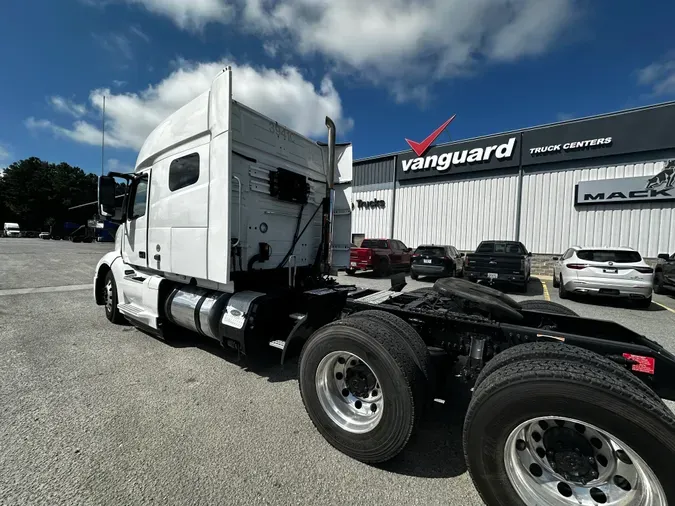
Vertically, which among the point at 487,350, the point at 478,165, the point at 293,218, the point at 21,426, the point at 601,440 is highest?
the point at 478,165

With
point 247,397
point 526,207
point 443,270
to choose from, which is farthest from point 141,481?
point 526,207

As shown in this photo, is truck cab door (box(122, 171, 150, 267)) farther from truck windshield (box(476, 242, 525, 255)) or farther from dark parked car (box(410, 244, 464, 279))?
truck windshield (box(476, 242, 525, 255))

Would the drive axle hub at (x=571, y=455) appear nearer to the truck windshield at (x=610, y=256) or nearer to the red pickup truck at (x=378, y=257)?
the truck windshield at (x=610, y=256)

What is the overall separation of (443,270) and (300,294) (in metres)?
9.50

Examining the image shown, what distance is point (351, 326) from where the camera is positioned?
2.52 m

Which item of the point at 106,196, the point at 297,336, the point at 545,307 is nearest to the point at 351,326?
the point at 297,336

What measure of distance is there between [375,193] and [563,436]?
21411 mm

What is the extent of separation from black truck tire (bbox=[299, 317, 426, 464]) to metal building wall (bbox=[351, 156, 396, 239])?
19144 mm

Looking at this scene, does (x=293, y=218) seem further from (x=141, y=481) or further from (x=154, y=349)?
(x=141, y=481)

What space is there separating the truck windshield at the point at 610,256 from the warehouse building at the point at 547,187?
286 inches

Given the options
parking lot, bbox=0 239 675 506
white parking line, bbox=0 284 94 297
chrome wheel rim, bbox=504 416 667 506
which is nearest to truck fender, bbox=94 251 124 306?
parking lot, bbox=0 239 675 506

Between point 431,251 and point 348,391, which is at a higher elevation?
point 431,251

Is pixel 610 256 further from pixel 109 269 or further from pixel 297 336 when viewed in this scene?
pixel 109 269

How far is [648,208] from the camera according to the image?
14523mm
